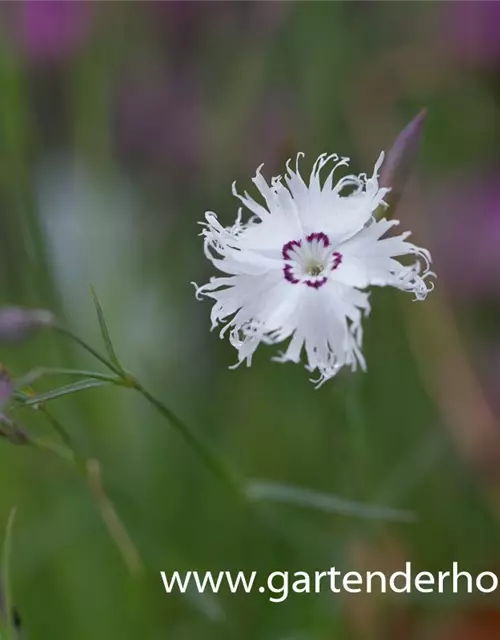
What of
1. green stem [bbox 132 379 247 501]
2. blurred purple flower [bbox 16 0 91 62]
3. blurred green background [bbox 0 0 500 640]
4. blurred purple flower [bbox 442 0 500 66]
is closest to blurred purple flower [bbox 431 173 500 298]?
blurred green background [bbox 0 0 500 640]

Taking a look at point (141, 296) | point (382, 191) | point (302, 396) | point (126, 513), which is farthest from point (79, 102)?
point (382, 191)

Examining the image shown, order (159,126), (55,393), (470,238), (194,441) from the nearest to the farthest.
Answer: (55,393) < (194,441) < (470,238) < (159,126)

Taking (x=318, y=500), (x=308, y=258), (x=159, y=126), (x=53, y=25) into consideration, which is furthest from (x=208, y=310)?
(x=308, y=258)

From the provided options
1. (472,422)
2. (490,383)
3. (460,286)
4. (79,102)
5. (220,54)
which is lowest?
(472,422)

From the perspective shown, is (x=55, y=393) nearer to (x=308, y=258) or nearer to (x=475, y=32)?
(x=308, y=258)

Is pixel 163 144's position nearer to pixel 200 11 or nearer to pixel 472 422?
pixel 200 11

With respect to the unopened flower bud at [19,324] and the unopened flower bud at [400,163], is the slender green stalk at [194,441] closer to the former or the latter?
the unopened flower bud at [19,324]

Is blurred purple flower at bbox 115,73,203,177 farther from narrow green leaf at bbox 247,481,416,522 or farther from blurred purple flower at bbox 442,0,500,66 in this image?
narrow green leaf at bbox 247,481,416,522
